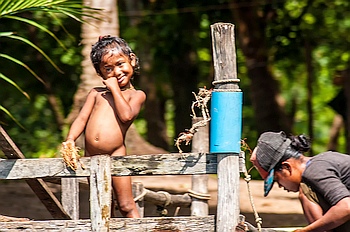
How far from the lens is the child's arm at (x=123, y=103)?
4316mm

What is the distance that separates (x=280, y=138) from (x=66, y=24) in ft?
28.2

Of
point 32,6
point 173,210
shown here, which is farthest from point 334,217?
point 173,210

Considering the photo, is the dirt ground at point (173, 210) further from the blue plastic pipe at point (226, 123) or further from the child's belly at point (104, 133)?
the blue plastic pipe at point (226, 123)

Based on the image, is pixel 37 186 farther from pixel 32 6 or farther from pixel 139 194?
pixel 32 6

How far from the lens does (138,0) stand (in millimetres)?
12477

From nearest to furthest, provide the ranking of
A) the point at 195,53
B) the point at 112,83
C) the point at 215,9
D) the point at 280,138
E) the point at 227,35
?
Result: the point at 227,35
the point at 280,138
the point at 112,83
the point at 215,9
the point at 195,53

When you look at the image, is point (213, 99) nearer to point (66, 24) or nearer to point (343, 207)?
point (343, 207)

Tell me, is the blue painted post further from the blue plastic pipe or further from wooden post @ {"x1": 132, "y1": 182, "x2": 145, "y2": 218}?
wooden post @ {"x1": 132, "y1": 182, "x2": 145, "y2": 218}

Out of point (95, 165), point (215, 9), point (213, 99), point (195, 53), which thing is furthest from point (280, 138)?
point (195, 53)

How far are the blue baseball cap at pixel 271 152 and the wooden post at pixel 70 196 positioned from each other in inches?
61.8

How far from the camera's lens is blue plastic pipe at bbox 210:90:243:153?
3.75 metres


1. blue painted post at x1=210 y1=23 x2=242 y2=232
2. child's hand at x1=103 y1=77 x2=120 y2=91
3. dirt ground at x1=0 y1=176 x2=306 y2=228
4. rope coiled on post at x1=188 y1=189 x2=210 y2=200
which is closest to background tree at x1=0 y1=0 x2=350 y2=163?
dirt ground at x1=0 y1=176 x2=306 y2=228

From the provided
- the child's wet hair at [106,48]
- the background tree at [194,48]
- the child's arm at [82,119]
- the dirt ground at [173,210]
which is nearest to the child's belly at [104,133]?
the child's arm at [82,119]

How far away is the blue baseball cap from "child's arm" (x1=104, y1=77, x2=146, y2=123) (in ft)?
2.57
